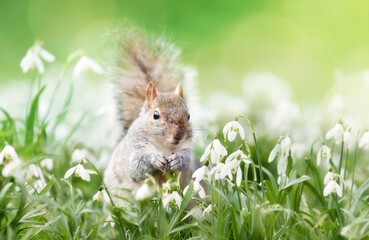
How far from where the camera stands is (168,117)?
290cm

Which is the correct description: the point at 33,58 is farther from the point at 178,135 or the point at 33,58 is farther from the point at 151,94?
the point at 178,135

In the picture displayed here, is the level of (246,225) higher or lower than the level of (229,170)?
lower

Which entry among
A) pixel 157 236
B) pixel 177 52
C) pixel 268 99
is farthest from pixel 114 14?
pixel 157 236

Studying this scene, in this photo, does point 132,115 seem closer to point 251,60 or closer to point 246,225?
point 246,225

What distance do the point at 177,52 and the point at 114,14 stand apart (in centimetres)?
363

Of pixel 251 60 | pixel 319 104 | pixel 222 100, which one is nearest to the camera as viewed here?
pixel 222 100

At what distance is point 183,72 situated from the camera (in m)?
3.74

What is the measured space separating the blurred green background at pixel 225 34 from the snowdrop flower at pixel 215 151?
4.62m

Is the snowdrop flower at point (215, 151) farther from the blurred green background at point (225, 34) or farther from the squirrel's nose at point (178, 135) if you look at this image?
the blurred green background at point (225, 34)

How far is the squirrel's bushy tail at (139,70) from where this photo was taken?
11.9ft

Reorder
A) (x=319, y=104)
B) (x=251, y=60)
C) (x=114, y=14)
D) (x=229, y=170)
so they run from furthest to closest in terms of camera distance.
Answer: (x=251, y=60)
(x=114, y=14)
(x=319, y=104)
(x=229, y=170)

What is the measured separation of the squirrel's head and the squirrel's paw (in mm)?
86

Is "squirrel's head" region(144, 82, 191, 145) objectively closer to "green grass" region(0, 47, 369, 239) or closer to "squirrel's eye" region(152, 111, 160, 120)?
"squirrel's eye" region(152, 111, 160, 120)

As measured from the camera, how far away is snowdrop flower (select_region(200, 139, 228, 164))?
7.74 feet
